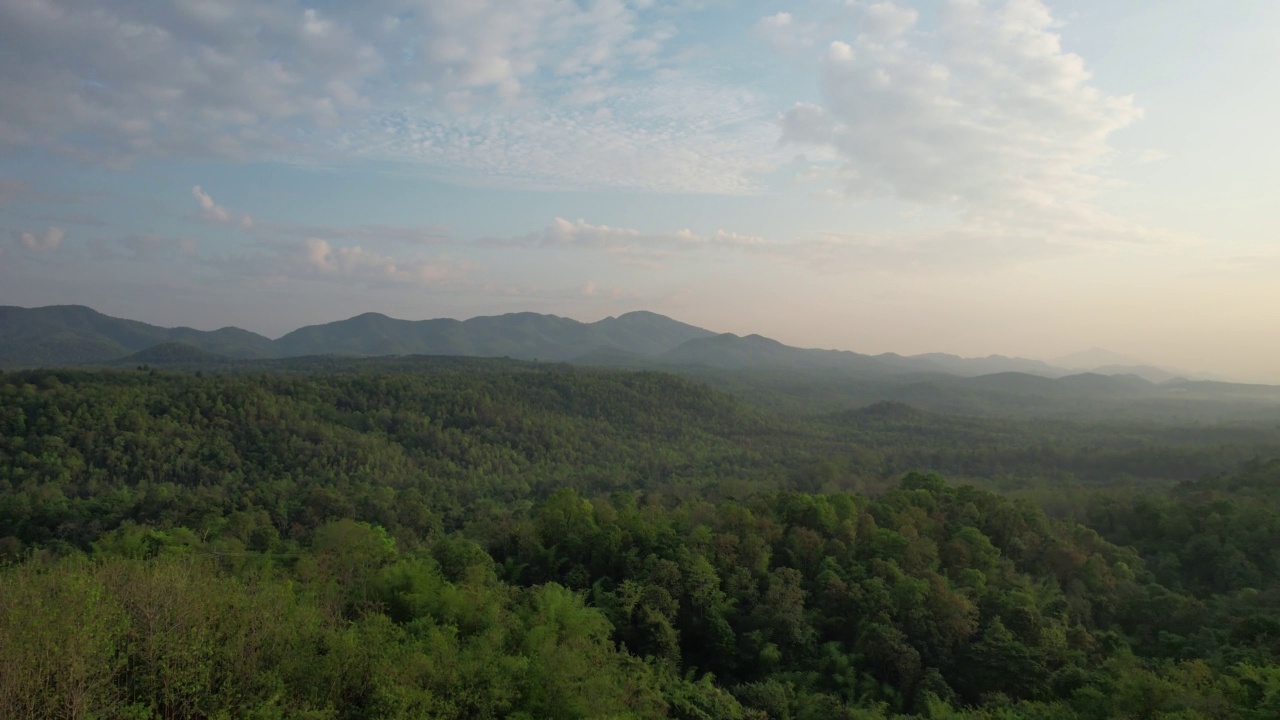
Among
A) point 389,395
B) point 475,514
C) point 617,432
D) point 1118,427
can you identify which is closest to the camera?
point 475,514

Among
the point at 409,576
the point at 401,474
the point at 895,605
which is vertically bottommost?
the point at 401,474

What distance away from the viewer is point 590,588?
27078 mm

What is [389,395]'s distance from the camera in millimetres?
93938

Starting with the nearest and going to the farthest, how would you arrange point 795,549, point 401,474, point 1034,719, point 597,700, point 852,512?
point 597,700 < point 1034,719 < point 795,549 < point 852,512 < point 401,474

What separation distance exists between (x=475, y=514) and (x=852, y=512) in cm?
3208

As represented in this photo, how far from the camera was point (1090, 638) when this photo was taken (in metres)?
24.0

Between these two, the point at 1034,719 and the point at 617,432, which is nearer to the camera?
the point at 1034,719

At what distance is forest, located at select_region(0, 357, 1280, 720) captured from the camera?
12656 millimetres

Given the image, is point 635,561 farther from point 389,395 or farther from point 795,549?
point 389,395

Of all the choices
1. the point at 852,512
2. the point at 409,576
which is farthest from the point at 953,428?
the point at 409,576

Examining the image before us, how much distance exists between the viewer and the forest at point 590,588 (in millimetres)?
12656

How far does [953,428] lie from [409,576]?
112 meters

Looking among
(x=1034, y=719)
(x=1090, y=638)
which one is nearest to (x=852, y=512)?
(x=1090, y=638)

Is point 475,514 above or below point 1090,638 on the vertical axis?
below
